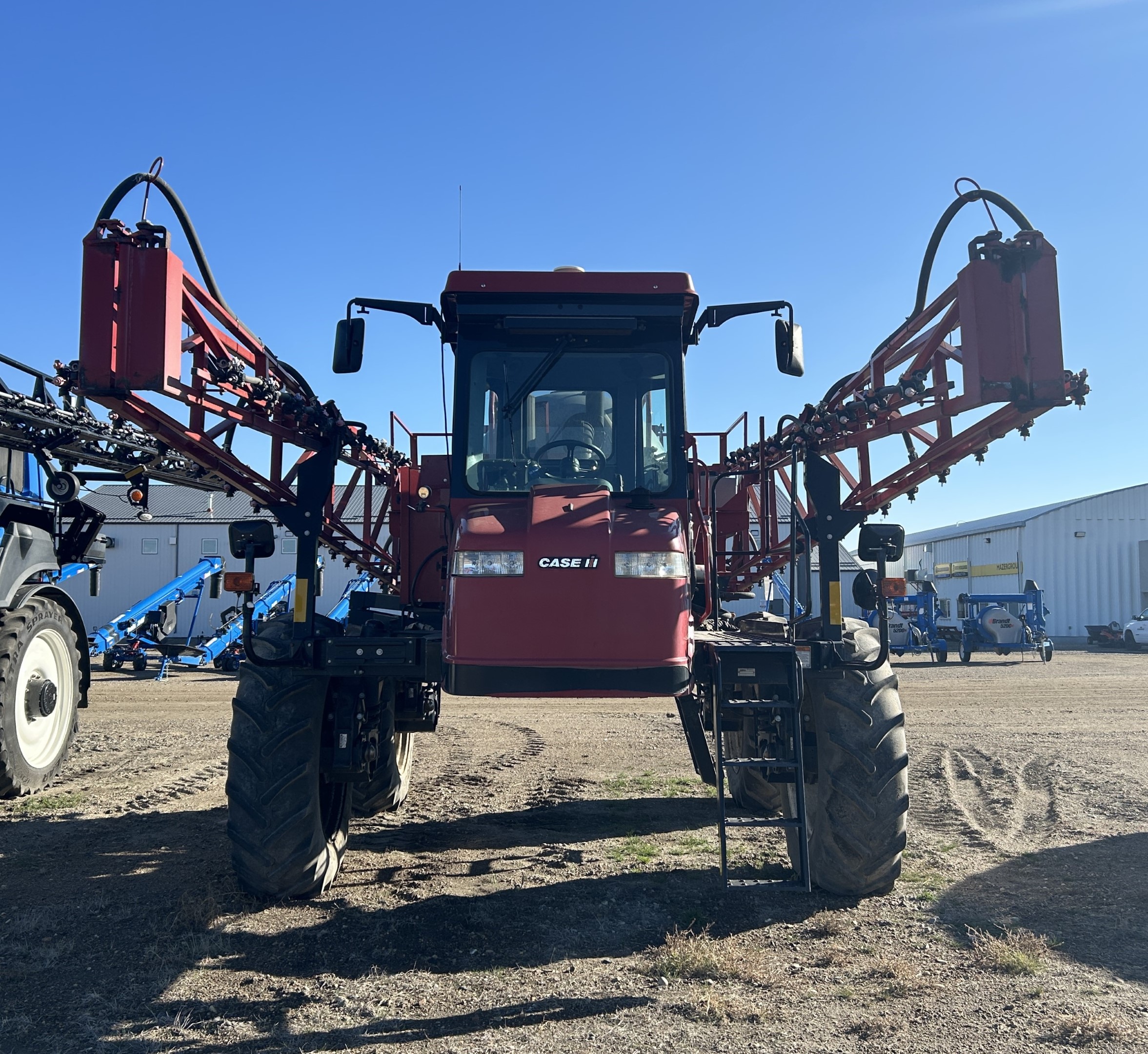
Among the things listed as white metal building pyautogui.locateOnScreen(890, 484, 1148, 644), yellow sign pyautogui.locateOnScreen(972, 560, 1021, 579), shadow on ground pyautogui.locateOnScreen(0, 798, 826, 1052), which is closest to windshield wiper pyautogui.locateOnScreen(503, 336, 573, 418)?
shadow on ground pyautogui.locateOnScreen(0, 798, 826, 1052)

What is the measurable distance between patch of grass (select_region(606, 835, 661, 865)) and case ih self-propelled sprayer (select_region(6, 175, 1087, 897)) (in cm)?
87

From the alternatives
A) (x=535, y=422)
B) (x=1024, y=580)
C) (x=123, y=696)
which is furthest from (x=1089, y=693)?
(x=1024, y=580)

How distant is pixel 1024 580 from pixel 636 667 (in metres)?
40.5

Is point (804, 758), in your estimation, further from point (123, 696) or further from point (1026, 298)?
point (123, 696)

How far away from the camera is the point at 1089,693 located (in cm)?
1705

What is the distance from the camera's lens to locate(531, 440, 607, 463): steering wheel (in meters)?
5.54

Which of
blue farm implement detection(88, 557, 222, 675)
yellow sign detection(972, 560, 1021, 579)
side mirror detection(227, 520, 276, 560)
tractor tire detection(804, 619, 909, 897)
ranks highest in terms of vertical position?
yellow sign detection(972, 560, 1021, 579)

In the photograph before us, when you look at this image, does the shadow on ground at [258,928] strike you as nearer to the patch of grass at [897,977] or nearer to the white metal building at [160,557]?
the patch of grass at [897,977]

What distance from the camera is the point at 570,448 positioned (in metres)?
5.54

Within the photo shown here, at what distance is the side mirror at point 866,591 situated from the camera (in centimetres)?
541

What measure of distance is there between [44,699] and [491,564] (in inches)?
218

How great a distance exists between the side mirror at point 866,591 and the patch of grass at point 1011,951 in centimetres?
177

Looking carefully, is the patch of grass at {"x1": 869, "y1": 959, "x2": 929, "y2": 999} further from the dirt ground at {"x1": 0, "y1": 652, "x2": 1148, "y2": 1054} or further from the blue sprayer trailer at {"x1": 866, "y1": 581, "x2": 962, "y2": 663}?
the blue sprayer trailer at {"x1": 866, "y1": 581, "x2": 962, "y2": 663}

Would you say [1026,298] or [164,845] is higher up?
[1026,298]
